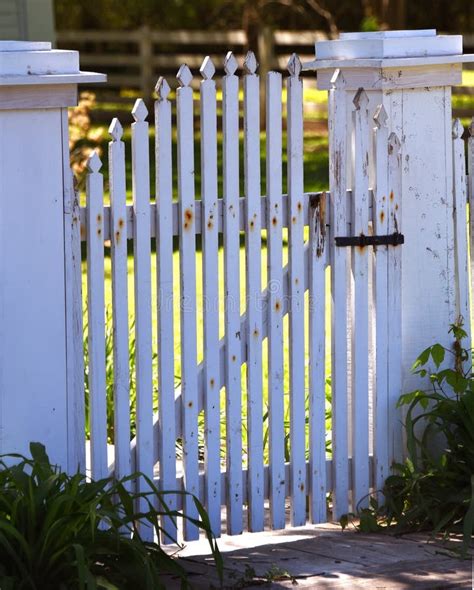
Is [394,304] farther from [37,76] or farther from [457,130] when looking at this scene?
[37,76]

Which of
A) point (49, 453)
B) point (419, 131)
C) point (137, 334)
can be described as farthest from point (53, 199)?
point (419, 131)

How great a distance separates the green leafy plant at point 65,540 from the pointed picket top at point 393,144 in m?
1.49

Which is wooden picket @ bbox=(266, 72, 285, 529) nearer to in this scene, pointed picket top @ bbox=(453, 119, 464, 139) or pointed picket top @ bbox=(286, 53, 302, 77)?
pointed picket top @ bbox=(286, 53, 302, 77)

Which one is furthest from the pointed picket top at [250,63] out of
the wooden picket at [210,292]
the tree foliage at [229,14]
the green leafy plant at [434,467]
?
the tree foliage at [229,14]

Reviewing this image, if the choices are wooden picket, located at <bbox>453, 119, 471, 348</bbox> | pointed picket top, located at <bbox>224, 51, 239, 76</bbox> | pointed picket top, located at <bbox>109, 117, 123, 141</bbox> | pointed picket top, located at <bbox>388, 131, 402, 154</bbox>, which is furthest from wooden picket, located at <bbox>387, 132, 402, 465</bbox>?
pointed picket top, located at <bbox>109, 117, 123, 141</bbox>

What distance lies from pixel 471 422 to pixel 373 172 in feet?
3.06

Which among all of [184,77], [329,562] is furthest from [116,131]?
[329,562]

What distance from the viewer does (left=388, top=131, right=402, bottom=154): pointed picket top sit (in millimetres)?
4176

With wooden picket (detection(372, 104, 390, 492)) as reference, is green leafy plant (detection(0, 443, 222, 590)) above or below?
below

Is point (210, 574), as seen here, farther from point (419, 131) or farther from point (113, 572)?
point (419, 131)

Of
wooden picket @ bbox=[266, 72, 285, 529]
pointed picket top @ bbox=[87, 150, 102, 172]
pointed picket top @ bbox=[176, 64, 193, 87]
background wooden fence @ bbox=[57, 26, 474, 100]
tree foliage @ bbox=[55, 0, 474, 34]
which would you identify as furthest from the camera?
tree foliage @ bbox=[55, 0, 474, 34]

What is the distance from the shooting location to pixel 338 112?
4.10 m

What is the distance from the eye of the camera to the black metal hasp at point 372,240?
163 inches

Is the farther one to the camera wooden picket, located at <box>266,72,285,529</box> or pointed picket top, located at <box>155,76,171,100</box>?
wooden picket, located at <box>266,72,285,529</box>
